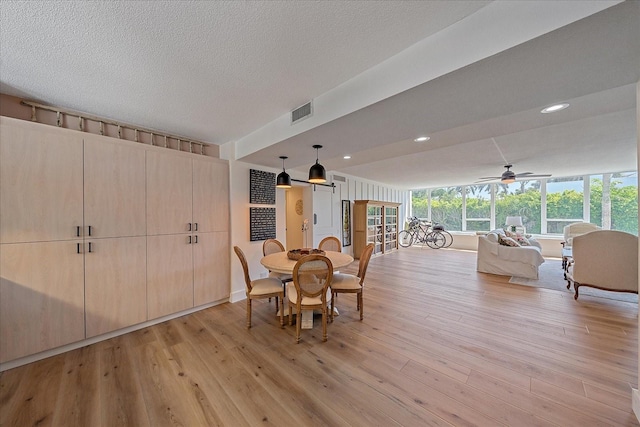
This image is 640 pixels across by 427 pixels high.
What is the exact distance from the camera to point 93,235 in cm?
235

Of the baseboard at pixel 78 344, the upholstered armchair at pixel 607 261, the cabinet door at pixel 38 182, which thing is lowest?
the baseboard at pixel 78 344

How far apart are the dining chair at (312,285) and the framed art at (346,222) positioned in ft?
13.3

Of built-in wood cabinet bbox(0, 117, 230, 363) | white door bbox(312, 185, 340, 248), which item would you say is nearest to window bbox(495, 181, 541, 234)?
white door bbox(312, 185, 340, 248)

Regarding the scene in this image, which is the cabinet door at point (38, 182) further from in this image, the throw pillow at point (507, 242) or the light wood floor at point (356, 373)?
the throw pillow at point (507, 242)

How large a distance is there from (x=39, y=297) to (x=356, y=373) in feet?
10.0

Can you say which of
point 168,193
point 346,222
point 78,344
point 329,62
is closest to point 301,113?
point 329,62

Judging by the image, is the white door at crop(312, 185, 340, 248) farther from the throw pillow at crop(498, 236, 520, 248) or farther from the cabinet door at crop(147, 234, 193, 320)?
the throw pillow at crop(498, 236, 520, 248)

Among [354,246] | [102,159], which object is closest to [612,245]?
[354,246]

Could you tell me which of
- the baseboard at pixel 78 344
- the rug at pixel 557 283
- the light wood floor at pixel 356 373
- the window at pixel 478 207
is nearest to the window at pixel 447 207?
the window at pixel 478 207

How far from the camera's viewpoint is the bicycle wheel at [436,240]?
840cm

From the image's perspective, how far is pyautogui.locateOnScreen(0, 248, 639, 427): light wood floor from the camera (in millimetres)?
1491

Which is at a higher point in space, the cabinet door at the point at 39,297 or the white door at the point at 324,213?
the white door at the point at 324,213

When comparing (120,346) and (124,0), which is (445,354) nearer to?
(120,346)

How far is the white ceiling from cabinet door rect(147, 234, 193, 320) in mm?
1572
